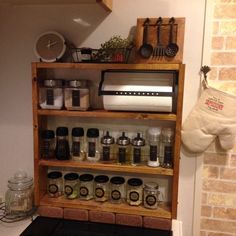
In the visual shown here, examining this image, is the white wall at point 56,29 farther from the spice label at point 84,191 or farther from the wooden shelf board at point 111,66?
the spice label at point 84,191

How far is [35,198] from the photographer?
1516 millimetres

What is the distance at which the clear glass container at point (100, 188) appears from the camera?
4.92ft

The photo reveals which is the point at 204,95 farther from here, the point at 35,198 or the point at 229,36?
the point at 35,198

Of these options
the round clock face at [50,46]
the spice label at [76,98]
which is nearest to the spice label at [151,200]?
the spice label at [76,98]

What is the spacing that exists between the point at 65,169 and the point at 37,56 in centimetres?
64

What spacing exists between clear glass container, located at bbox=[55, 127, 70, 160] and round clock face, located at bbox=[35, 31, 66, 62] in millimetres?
366

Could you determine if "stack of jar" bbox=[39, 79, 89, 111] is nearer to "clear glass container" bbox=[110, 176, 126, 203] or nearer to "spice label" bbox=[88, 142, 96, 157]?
"spice label" bbox=[88, 142, 96, 157]

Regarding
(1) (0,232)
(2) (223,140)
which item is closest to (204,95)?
(2) (223,140)

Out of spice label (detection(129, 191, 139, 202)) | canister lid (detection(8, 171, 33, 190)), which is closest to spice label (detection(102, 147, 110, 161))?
spice label (detection(129, 191, 139, 202))

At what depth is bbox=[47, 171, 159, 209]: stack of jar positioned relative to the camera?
4.80ft

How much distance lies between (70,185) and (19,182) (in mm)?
299

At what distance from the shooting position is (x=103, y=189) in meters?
1.50

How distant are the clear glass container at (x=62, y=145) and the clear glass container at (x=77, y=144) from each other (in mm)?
37

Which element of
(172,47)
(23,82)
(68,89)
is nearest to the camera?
(172,47)
